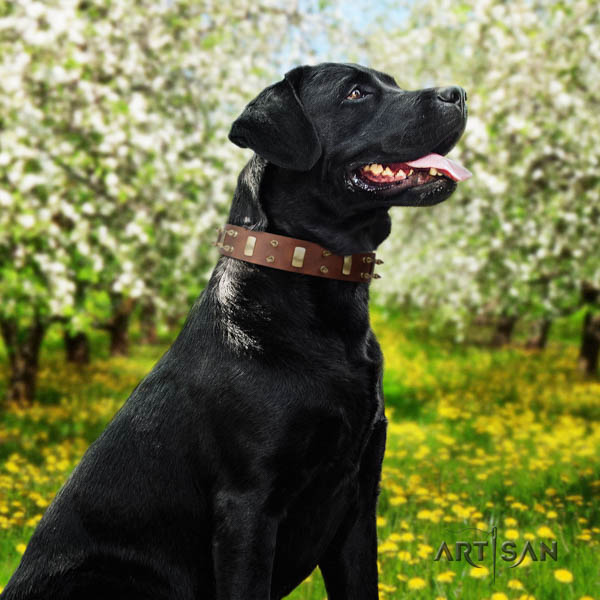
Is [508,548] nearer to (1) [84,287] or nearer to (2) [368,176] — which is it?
(2) [368,176]

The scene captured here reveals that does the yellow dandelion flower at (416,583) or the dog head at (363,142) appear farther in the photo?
the yellow dandelion flower at (416,583)

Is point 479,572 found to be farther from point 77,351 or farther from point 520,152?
point 77,351

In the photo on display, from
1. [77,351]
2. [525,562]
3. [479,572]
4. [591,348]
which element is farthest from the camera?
[77,351]

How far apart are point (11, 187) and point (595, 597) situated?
21.0 feet

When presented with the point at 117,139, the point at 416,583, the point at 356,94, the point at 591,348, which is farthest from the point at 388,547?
the point at 591,348

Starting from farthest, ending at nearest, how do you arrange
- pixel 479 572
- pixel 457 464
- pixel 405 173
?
1. pixel 457 464
2. pixel 479 572
3. pixel 405 173

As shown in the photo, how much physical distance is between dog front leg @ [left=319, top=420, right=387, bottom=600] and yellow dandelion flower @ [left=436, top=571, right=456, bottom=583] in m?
0.70

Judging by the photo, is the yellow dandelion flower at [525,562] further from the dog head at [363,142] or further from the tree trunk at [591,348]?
the tree trunk at [591,348]

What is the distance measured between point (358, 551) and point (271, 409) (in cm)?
76

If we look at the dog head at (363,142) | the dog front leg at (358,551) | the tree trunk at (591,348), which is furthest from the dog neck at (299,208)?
the tree trunk at (591,348)

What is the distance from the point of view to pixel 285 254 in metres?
2.59

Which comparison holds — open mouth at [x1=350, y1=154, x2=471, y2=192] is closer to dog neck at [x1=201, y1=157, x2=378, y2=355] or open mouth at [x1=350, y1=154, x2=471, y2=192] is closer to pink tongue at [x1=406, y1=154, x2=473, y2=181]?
pink tongue at [x1=406, y1=154, x2=473, y2=181]

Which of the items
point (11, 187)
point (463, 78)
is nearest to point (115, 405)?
point (11, 187)

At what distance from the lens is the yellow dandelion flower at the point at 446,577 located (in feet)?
11.2
